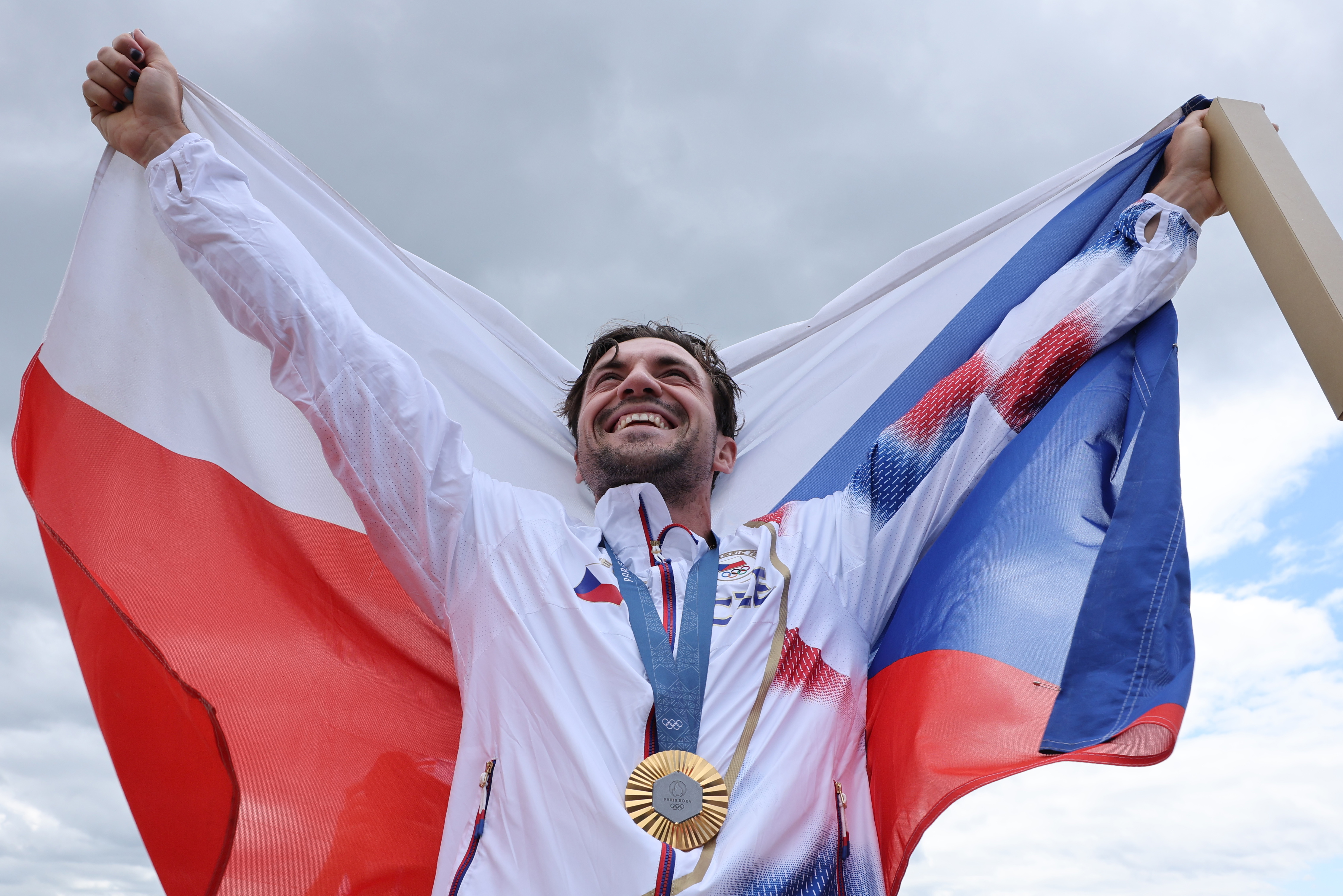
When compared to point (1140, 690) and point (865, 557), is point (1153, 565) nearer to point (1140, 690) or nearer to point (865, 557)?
point (1140, 690)

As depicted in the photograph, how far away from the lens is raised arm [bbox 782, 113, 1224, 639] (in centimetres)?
321

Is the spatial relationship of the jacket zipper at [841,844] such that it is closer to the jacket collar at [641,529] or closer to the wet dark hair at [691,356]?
the jacket collar at [641,529]

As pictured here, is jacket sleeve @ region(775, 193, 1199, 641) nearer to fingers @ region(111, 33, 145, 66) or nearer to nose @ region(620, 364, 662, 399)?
nose @ region(620, 364, 662, 399)

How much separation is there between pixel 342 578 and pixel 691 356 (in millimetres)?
1665

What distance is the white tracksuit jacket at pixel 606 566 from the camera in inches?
93.5

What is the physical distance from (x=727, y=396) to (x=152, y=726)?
2.58 metres

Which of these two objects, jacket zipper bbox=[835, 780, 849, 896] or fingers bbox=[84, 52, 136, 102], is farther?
fingers bbox=[84, 52, 136, 102]

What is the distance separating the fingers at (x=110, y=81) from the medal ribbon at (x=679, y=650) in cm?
223

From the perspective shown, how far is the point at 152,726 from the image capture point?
275 cm

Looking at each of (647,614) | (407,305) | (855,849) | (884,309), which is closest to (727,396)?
(884,309)

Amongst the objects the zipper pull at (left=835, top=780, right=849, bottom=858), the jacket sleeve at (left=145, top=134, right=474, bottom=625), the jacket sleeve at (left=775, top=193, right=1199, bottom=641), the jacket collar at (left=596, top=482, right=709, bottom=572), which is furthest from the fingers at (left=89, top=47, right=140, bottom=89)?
the zipper pull at (left=835, top=780, right=849, bottom=858)

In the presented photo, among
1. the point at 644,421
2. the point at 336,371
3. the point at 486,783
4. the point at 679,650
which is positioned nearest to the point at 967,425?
the point at 644,421

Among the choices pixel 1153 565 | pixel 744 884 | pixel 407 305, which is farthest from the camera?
pixel 407 305

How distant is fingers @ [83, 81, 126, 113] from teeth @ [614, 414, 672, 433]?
1.97 metres
